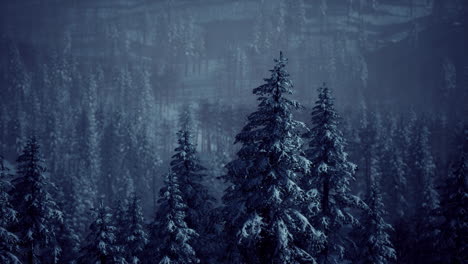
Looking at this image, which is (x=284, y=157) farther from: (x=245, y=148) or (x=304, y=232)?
(x=304, y=232)

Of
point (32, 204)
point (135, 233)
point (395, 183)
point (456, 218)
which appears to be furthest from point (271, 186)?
point (395, 183)

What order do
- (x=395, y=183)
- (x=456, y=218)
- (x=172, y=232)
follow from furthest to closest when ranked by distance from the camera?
(x=395, y=183), (x=456, y=218), (x=172, y=232)

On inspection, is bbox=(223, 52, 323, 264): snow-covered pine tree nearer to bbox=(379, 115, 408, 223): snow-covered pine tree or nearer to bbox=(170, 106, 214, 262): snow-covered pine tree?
bbox=(170, 106, 214, 262): snow-covered pine tree

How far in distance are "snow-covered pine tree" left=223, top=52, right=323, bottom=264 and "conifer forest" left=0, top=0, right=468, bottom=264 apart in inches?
2.6

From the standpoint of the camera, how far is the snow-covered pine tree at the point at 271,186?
12.5 metres

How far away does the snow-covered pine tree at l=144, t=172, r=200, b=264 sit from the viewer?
1847 cm

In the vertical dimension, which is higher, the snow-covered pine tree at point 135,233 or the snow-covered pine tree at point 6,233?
the snow-covered pine tree at point 6,233

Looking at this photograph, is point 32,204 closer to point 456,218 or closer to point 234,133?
point 456,218

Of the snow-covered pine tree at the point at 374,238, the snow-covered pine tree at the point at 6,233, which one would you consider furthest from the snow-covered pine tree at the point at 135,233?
the snow-covered pine tree at the point at 374,238

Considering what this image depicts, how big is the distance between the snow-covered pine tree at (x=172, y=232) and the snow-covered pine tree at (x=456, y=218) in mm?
15797

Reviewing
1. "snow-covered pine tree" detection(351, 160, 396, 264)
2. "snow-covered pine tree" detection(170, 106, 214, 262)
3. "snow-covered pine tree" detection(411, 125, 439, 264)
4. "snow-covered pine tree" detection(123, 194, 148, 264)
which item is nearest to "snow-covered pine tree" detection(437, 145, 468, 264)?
"snow-covered pine tree" detection(411, 125, 439, 264)

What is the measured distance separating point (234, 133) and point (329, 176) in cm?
5196

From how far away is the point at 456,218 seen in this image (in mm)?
20594

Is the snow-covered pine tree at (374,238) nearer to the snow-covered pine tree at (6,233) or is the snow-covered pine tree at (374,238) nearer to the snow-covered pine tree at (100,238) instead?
the snow-covered pine tree at (100,238)
